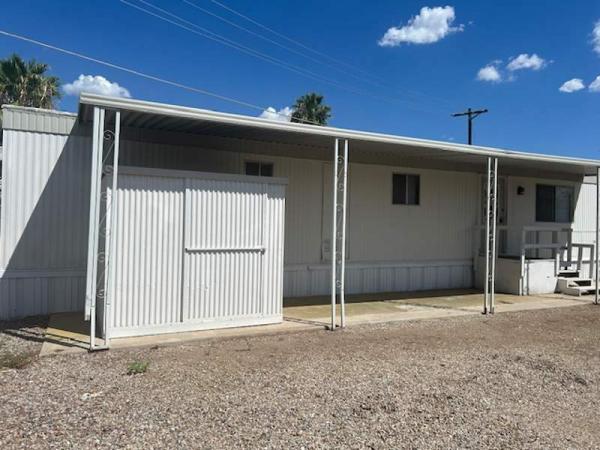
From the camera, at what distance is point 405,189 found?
970cm

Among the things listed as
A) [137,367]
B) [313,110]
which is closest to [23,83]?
[313,110]

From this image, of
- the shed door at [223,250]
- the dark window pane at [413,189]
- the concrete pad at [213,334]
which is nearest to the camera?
the concrete pad at [213,334]

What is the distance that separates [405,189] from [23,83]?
16.4 m

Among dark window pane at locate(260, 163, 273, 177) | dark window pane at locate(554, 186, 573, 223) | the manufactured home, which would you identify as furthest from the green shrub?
dark window pane at locate(554, 186, 573, 223)

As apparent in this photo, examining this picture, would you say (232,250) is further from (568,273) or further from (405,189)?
(568,273)

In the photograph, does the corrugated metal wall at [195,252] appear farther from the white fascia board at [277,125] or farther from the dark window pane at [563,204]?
the dark window pane at [563,204]

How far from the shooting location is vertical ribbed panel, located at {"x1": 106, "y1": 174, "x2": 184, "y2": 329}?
5.43 meters

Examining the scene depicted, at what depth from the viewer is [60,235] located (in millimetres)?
6723

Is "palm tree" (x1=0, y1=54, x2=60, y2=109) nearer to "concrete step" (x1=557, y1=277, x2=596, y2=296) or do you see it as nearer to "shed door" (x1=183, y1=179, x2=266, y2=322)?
"shed door" (x1=183, y1=179, x2=266, y2=322)

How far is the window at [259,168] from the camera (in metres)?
8.10

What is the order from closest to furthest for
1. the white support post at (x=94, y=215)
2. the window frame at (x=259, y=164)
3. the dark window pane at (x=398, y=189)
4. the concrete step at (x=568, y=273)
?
the white support post at (x=94, y=215) < the window frame at (x=259, y=164) < the dark window pane at (x=398, y=189) < the concrete step at (x=568, y=273)

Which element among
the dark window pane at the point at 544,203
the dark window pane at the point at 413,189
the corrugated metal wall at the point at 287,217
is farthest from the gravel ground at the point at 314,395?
the dark window pane at the point at 544,203

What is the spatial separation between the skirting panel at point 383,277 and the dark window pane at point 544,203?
2.60m

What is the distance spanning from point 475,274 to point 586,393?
21.5ft
